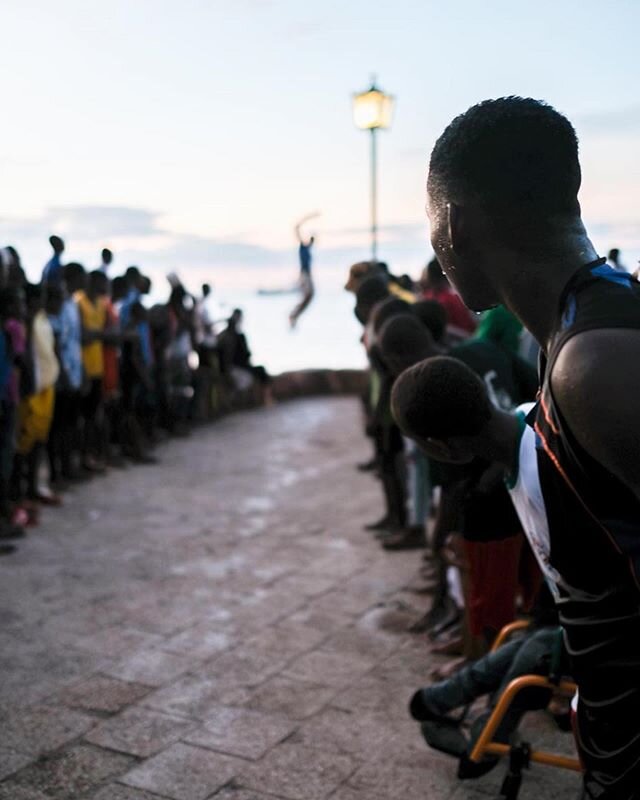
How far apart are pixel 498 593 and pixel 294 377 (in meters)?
12.8

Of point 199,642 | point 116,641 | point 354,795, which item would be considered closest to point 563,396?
point 354,795

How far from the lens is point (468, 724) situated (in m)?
4.20

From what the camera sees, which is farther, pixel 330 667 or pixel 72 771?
pixel 330 667

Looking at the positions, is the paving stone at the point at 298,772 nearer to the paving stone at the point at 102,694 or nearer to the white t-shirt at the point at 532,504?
the paving stone at the point at 102,694

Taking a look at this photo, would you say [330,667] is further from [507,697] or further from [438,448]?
[438,448]

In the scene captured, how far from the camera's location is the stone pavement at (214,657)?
373cm

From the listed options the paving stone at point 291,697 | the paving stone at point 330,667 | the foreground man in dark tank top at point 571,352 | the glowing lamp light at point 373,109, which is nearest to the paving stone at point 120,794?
the paving stone at point 291,697

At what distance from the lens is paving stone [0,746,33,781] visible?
3.77 meters

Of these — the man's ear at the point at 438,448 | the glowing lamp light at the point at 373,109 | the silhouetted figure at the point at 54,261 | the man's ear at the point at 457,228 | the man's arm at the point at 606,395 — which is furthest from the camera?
the glowing lamp light at the point at 373,109

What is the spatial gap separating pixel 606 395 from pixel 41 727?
3.49 metres

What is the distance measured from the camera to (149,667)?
15.8 ft

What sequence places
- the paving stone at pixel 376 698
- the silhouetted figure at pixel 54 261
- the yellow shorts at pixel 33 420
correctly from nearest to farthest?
1. the paving stone at pixel 376 698
2. the yellow shorts at pixel 33 420
3. the silhouetted figure at pixel 54 261

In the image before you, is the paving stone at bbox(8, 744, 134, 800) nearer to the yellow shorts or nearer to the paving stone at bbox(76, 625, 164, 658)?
the paving stone at bbox(76, 625, 164, 658)

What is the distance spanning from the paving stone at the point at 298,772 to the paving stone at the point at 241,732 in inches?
3.4
